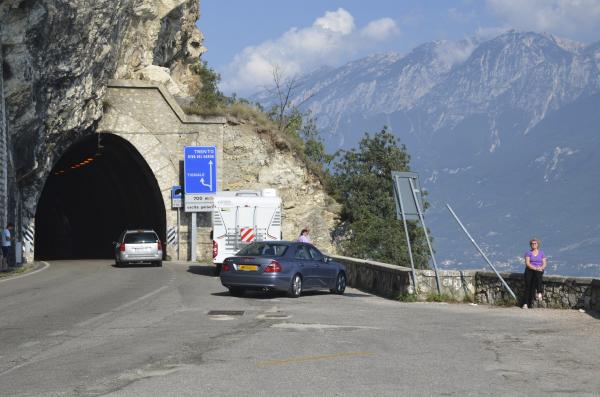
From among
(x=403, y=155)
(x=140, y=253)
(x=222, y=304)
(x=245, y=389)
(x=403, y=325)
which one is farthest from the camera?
(x=403, y=155)

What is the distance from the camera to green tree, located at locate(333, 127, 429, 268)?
50094 millimetres

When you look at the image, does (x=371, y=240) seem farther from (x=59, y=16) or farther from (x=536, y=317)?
(x=536, y=317)

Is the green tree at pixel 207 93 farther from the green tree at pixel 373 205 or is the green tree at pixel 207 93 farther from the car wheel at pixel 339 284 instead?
the car wheel at pixel 339 284

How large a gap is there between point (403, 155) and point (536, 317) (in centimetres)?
4190

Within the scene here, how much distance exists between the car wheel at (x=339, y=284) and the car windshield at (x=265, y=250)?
221 centimetres

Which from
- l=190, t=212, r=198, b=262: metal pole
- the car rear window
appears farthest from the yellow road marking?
l=190, t=212, r=198, b=262: metal pole

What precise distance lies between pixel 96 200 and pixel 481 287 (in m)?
45.8

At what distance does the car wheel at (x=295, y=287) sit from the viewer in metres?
21.4

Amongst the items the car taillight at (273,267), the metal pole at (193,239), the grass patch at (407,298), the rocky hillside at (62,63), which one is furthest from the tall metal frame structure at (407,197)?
the metal pole at (193,239)

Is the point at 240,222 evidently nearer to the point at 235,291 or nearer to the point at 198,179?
the point at 235,291

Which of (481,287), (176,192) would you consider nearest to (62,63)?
(176,192)

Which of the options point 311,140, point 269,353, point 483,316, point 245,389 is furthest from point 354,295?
point 311,140

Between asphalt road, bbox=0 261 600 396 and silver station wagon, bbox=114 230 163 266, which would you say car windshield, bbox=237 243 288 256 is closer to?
asphalt road, bbox=0 261 600 396

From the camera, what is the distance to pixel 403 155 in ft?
191
